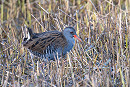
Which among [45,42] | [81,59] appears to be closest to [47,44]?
[45,42]

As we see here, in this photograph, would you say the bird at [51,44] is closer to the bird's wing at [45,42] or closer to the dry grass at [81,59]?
the bird's wing at [45,42]

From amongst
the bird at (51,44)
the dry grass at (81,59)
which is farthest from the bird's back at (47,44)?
the dry grass at (81,59)

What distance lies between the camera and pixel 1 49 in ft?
17.2

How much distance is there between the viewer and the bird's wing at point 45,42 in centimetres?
452

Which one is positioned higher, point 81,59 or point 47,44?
point 47,44

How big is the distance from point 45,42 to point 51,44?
119 mm

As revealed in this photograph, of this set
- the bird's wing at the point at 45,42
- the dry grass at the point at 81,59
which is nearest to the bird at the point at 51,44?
the bird's wing at the point at 45,42

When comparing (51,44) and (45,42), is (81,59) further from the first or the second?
(45,42)

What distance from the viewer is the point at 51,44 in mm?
4516

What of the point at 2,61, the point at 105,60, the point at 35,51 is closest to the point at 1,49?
the point at 2,61

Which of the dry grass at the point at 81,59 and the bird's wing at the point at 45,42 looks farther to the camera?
the bird's wing at the point at 45,42

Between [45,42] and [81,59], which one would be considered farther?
[45,42]

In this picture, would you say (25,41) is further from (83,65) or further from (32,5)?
(32,5)

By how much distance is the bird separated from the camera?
4500 millimetres
